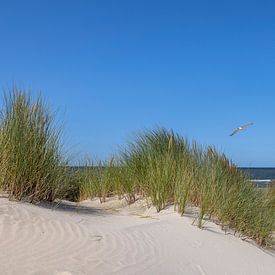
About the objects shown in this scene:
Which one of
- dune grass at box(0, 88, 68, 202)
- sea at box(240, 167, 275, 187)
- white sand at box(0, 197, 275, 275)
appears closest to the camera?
white sand at box(0, 197, 275, 275)

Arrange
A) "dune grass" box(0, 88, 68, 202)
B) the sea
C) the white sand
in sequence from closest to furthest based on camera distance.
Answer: the white sand → "dune grass" box(0, 88, 68, 202) → the sea

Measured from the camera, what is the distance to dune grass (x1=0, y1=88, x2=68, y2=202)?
505 cm

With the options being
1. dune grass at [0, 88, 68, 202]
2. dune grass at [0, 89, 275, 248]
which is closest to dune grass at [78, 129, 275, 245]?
dune grass at [0, 89, 275, 248]

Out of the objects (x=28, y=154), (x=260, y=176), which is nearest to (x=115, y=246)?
(x=28, y=154)

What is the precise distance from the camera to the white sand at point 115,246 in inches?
132

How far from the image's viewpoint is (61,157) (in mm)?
5992

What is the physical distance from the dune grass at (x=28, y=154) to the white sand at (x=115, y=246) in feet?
0.94

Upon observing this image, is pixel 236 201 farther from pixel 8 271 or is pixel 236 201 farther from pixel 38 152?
pixel 8 271

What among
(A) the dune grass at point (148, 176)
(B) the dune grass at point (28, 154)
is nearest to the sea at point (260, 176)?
(A) the dune grass at point (148, 176)

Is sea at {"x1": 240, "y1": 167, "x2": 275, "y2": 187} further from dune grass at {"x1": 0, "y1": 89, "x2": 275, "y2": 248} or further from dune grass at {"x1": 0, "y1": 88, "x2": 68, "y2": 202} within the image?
dune grass at {"x1": 0, "y1": 88, "x2": 68, "y2": 202}

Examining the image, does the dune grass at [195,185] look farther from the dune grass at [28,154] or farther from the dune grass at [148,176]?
the dune grass at [28,154]

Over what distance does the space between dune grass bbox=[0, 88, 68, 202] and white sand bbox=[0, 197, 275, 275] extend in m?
0.29

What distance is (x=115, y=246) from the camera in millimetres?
3988

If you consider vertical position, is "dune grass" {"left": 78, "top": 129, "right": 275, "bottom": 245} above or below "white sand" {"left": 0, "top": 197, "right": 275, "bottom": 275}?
above
